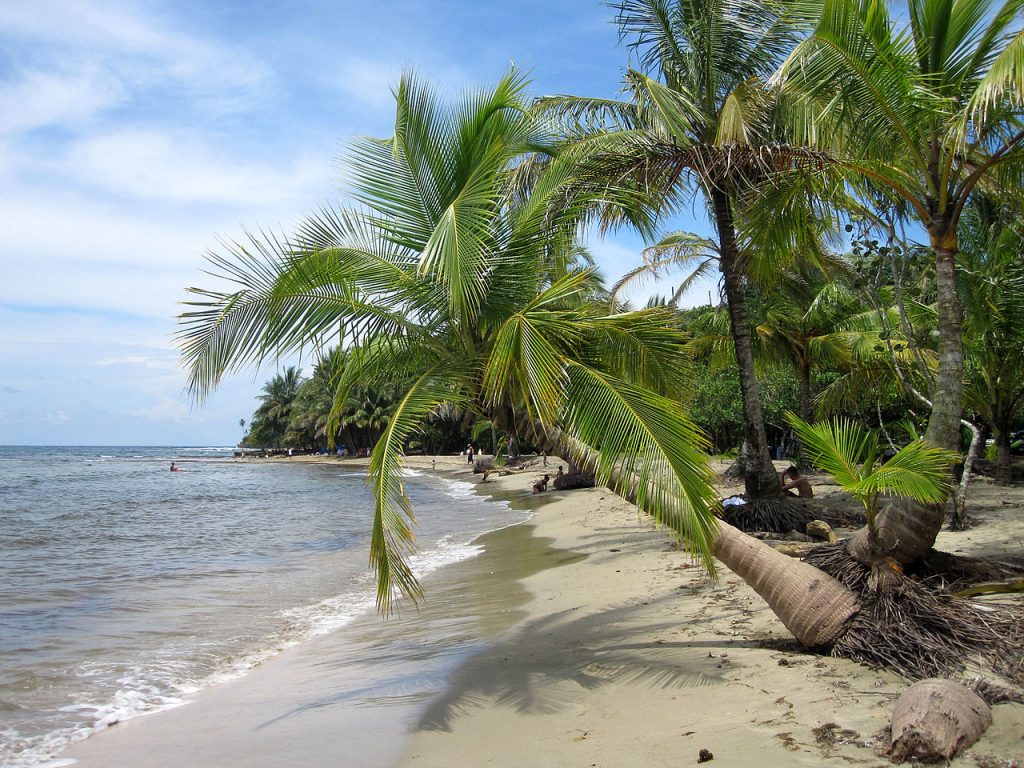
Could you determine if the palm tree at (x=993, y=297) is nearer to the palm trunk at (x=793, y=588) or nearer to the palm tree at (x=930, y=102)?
the palm tree at (x=930, y=102)

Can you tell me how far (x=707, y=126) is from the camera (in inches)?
383

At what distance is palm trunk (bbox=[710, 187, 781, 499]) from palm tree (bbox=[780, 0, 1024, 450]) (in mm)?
4284

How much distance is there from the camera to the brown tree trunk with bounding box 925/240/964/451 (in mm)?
5035

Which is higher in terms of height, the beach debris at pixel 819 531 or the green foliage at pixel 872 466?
the green foliage at pixel 872 466

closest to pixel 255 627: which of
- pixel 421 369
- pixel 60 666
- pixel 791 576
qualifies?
pixel 60 666

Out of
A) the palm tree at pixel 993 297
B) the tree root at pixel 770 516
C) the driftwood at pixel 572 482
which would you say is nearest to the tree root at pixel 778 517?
the tree root at pixel 770 516

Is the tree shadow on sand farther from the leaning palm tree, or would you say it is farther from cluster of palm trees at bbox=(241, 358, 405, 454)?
cluster of palm trees at bbox=(241, 358, 405, 454)

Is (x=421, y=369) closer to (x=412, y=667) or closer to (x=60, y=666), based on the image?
(x=412, y=667)

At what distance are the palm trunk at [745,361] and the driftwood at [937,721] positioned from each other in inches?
275

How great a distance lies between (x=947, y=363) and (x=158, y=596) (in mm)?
9868

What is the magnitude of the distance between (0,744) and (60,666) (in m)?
1.92

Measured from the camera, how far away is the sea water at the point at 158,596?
5883 millimetres

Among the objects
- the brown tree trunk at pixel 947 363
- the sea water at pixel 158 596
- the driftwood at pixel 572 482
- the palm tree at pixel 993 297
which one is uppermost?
the palm tree at pixel 993 297

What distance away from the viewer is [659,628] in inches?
236
